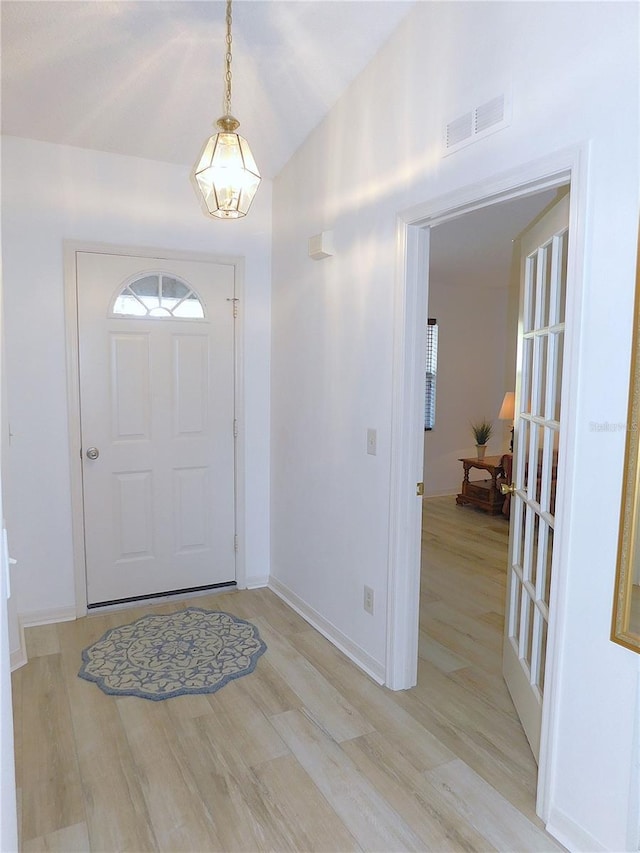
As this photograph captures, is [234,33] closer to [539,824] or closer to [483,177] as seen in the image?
[483,177]

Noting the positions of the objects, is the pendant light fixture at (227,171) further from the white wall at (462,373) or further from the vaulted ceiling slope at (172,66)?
the white wall at (462,373)

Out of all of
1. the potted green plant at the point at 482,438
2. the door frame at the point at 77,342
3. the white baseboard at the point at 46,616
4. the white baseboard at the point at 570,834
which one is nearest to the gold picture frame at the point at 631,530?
the white baseboard at the point at 570,834

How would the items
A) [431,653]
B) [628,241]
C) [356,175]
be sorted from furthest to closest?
[431,653] < [356,175] < [628,241]

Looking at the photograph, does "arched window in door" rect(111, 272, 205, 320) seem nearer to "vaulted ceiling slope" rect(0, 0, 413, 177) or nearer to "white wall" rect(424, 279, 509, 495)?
"vaulted ceiling slope" rect(0, 0, 413, 177)

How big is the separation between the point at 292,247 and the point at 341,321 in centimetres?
78

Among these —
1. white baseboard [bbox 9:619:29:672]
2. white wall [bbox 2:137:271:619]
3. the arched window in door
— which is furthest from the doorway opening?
white baseboard [bbox 9:619:29:672]

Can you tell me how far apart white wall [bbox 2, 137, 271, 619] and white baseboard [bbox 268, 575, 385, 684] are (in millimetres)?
1237

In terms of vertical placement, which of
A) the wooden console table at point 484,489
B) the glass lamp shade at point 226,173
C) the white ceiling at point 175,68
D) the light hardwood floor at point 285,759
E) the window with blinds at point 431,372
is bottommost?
the light hardwood floor at point 285,759

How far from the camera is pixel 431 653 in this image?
3.07m

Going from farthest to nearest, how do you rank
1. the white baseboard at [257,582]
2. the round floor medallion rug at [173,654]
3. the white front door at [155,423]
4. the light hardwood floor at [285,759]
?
the white baseboard at [257,582] < the white front door at [155,423] < the round floor medallion rug at [173,654] < the light hardwood floor at [285,759]

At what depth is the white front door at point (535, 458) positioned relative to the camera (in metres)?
2.12

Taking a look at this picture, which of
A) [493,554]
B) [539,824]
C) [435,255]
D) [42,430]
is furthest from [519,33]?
[493,554]

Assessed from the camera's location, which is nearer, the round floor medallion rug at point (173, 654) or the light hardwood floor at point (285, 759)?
the light hardwood floor at point (285, 759)

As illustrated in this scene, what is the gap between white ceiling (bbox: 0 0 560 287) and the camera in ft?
7.89
